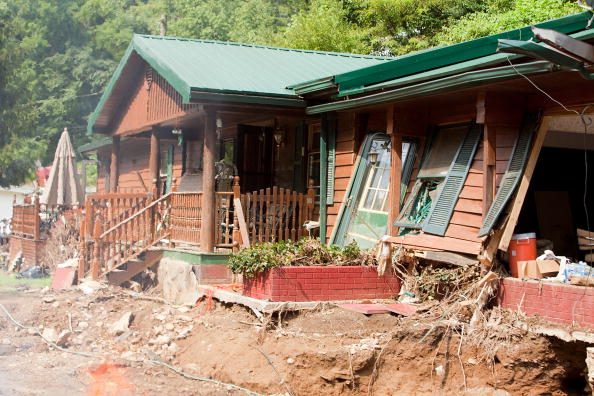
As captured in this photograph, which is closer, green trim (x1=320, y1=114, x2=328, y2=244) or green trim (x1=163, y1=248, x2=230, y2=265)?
green trim (x1=163, y1=248, x2=230, y2=265)

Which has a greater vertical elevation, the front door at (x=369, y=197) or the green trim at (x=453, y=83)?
the green trim at (x=453, y=83)

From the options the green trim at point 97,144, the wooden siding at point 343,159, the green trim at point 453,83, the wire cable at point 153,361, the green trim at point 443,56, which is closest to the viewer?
the green trim at point 443,56

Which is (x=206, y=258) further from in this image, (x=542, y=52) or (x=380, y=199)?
(x=542, y=52)

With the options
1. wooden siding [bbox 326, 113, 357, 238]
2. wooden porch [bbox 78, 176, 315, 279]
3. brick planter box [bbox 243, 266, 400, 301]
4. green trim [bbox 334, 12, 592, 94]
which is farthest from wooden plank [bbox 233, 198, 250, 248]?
green trim [bbox 334, 12, 592, 94]

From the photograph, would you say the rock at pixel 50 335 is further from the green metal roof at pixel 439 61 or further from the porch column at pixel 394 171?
the green metal roof at pixel 439 61

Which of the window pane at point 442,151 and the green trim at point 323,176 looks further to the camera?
the green trim at point 323,176

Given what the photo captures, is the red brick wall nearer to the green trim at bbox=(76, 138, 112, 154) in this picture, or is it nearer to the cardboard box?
the cardboard box

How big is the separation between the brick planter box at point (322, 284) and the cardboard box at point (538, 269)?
218 centimetres

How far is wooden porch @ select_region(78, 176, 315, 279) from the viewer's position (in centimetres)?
1292

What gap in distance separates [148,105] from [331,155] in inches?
206

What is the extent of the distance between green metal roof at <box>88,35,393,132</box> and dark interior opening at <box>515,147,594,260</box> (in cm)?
447

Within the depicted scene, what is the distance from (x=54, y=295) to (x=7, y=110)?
70.3 ft

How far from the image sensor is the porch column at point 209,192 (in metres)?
12.9

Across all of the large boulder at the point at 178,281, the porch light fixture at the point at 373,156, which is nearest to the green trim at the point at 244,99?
the porch light fixture at the point at 373,156
